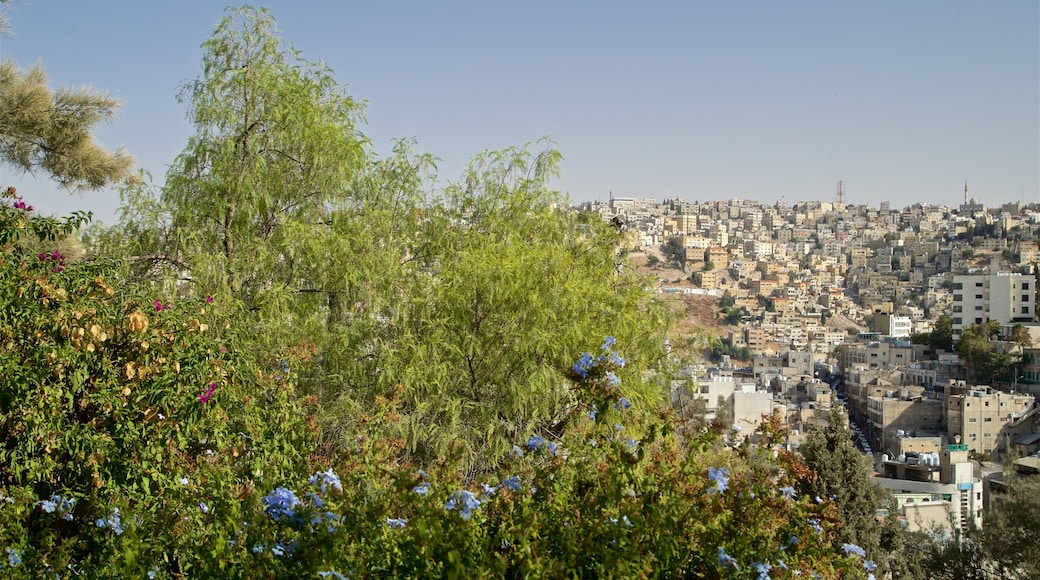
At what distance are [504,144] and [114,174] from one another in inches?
108

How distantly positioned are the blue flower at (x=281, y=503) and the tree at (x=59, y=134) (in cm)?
517

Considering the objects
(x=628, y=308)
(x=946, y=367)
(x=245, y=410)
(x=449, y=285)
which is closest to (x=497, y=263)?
(x=449, y=285)

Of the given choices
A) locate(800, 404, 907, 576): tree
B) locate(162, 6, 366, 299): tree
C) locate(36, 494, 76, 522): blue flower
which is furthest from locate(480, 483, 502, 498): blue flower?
locate(800, 404, 907, 576): tree

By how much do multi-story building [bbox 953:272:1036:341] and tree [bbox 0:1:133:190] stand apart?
A: 7225 centimetres

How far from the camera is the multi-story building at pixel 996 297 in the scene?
70.0 meters

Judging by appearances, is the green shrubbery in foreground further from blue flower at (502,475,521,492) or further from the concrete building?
the concrete building

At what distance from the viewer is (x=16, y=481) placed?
2.95 m

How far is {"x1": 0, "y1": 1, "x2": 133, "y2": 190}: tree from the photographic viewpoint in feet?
20.4

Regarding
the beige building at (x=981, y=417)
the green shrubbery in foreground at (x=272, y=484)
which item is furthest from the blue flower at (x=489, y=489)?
the beige building at (x=981, y=417)

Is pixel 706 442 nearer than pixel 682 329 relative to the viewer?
Yes

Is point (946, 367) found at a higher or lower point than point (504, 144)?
lower

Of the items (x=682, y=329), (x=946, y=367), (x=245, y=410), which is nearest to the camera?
(x=245, y=410)

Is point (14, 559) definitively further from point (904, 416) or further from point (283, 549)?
point (904, 416)

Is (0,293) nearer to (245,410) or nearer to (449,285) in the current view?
(245,410)
